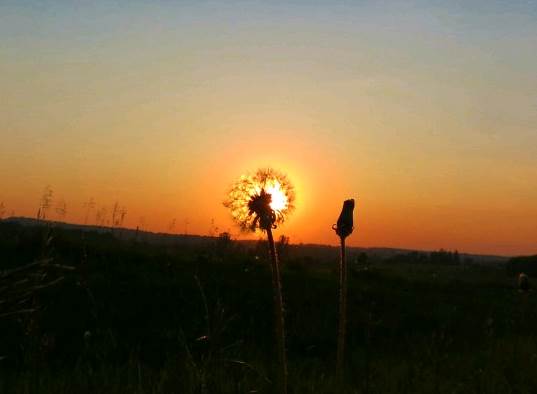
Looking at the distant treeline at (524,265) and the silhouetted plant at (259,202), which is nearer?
the silhouetted plant at (259,202)

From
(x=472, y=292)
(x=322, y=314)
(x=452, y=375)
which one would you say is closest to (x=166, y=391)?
(x=452, y=375)

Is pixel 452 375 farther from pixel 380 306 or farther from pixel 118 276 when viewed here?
pixel 118 276

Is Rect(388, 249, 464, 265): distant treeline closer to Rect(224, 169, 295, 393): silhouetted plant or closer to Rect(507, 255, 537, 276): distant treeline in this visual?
Rect(507, 255, 537, 276): distant treeline

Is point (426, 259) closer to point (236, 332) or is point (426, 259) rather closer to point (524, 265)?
point (524, 265)

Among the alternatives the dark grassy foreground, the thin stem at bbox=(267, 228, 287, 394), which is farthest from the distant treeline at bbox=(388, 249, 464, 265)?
the thin stem at bbox=(267, 228, 287, 394)

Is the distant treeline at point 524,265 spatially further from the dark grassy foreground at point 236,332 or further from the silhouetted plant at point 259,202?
the silhouetted plant at point 259,202

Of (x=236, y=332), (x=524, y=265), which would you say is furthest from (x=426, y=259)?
(x=236, y=332)

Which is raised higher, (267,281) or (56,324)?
(267,281)

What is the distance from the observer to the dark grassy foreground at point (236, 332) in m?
4.72

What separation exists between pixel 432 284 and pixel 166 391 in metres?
14.6

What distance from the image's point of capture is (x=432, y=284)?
17.7 metres

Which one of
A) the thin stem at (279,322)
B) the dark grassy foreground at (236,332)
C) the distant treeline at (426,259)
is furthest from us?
the distant treeline at (426,259)

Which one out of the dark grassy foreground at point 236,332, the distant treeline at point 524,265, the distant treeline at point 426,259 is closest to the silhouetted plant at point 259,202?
the dark grassy foreground at point 236,332

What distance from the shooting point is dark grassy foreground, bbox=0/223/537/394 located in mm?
4723
